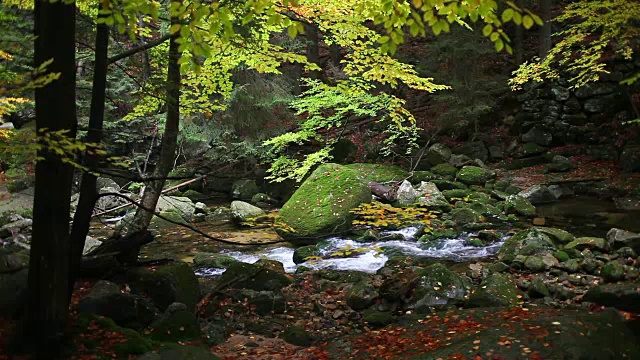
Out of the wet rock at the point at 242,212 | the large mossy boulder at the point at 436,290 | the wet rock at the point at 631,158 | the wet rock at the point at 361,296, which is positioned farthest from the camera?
the wet rock at the point at 631,158

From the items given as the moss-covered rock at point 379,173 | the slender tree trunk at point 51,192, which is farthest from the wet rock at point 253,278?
the moss-covered rock at point 379,173

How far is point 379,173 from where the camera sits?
1545cm

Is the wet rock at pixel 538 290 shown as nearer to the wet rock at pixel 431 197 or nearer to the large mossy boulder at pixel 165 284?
the large mossy boulder at pixel 165 284

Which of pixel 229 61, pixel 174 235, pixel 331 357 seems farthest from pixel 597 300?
pixel 174 235

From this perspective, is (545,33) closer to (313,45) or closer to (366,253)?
(313,45)

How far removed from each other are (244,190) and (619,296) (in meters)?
15.1

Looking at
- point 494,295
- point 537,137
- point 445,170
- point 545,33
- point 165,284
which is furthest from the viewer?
point 537,137

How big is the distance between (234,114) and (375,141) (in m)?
6.27

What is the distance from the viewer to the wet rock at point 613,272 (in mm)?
7895

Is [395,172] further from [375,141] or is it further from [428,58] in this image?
[428,58]

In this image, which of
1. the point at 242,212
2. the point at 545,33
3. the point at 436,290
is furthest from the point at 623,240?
the point at 545,33

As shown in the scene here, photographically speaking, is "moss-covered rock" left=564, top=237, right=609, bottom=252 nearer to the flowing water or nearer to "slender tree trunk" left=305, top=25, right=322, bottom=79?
the flowing water

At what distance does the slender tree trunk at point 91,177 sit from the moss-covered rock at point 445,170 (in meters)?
13.5

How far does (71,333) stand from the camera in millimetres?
4641
